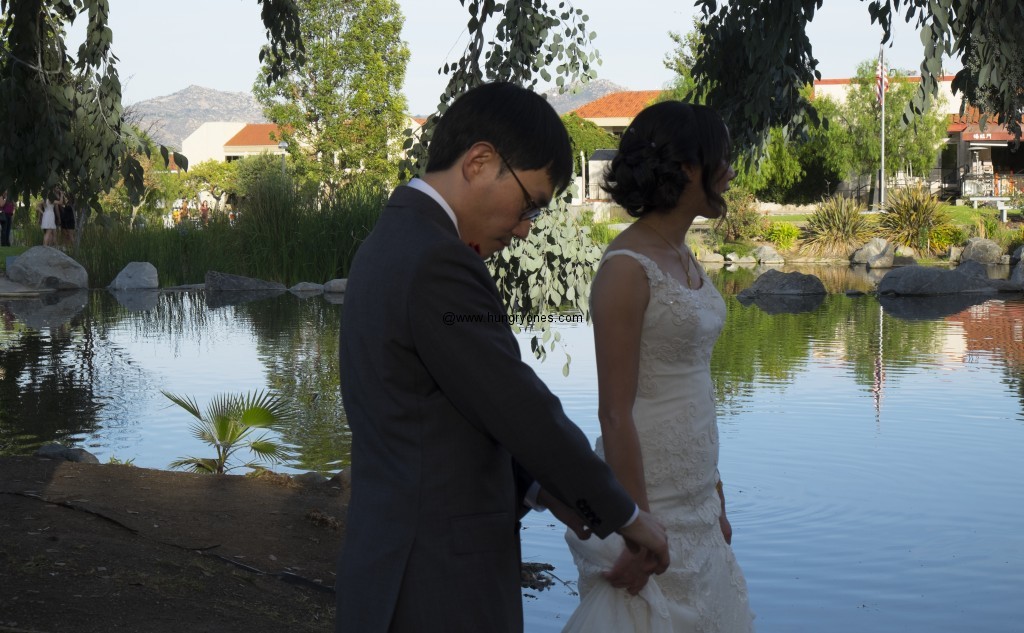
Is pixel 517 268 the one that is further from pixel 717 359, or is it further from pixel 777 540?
pixel 717 359

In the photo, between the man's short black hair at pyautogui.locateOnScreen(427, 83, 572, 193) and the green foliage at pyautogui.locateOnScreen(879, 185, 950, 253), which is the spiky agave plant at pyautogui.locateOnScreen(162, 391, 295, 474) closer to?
the man's short black hair at pyautogui.locateOnScreen(427, 83, 572, 193)

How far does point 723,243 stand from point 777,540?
28.3 metres

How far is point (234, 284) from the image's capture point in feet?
78.8

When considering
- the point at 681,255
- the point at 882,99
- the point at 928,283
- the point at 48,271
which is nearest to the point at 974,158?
the point at 882,99

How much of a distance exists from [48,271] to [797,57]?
21.0 metres

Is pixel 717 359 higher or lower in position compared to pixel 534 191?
lower

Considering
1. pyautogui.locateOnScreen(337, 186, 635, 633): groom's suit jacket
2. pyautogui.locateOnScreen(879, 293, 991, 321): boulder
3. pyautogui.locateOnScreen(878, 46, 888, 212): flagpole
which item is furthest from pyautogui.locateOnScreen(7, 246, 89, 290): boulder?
pyautogui.locateOnScreen(878, 46, 888, 212): flagpole

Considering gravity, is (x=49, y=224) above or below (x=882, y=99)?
below

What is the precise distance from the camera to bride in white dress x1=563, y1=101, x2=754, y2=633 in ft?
9.16

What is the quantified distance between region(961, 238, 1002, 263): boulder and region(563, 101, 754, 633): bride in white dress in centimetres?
2852

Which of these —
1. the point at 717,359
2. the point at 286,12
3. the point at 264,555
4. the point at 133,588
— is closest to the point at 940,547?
the point at 264,555

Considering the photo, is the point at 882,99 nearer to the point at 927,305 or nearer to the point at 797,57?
the point at 927,305

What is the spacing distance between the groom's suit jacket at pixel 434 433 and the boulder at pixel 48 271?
24098 mm

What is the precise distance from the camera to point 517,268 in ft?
22.8
